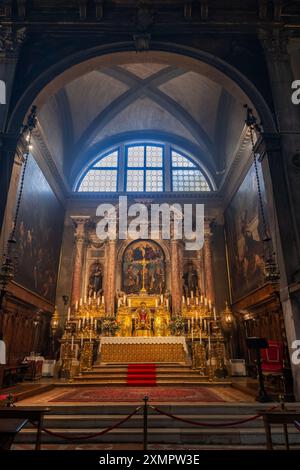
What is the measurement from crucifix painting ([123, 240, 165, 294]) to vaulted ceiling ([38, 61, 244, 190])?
5.52 metres

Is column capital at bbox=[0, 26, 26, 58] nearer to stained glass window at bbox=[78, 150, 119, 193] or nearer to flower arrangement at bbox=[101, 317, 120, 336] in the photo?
stained glass window at bbox=[78, 150, 119, 193]

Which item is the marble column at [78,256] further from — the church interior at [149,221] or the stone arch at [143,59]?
the stone arch at [143,59]

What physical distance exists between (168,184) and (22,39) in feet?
32.9

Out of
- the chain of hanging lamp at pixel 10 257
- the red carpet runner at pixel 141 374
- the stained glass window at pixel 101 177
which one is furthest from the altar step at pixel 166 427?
the stained glass window at pixel 101 177

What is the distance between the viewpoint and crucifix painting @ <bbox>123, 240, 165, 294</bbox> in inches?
621

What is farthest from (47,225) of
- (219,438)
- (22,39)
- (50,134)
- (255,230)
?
(219,438)

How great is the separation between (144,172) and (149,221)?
3.57 meters

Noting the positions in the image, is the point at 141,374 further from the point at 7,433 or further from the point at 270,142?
the point at 270,142

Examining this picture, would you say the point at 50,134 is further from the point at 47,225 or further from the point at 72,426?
the point at 72,426

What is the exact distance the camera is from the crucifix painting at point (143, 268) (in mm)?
15781

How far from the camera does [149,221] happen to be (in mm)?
16828

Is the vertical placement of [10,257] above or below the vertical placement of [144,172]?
below

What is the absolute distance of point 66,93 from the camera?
51.4ft

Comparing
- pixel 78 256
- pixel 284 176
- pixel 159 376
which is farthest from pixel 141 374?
pixel 284 176
